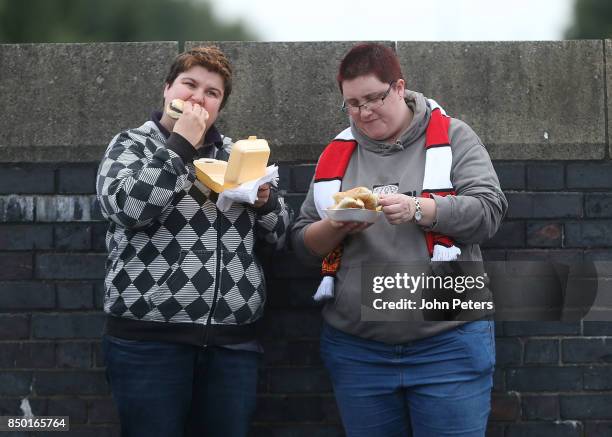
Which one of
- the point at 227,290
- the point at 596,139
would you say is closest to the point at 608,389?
the point at 596,139

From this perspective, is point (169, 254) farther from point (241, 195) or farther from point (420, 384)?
point (420, 384)

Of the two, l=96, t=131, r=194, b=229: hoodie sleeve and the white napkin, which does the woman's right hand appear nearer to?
l=96, t=131, r=194, b=229: hoodie sleeve

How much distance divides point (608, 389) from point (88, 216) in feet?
8.10

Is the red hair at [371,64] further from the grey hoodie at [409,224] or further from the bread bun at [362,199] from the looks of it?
the bread bun at [362,199]

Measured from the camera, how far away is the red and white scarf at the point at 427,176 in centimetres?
320

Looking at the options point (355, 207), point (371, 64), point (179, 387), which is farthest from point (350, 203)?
point (179, 387)

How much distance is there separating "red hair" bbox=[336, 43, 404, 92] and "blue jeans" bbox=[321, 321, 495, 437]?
95 cm

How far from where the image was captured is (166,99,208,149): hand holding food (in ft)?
10.5

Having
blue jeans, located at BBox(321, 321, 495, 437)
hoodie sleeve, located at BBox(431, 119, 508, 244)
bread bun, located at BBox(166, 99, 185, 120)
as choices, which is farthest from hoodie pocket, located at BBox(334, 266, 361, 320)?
bread bun, located at BBox(166, 99, 185, 120)

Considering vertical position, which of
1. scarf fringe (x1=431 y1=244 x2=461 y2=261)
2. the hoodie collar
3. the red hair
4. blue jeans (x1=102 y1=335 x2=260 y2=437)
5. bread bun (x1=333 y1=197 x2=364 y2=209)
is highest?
the red hair

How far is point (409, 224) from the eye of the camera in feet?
10.6

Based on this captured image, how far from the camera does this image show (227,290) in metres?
3.22

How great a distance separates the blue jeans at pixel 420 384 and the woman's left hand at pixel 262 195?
59cm

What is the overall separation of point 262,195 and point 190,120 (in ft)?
1.27
